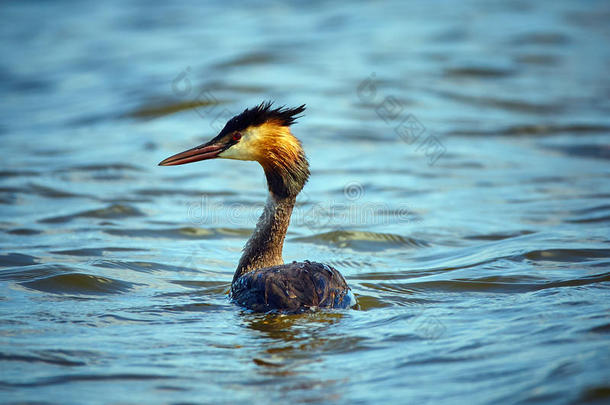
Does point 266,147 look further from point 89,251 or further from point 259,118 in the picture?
point 89,251

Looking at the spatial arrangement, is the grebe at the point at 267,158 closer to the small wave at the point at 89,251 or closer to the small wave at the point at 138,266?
the small wave at the point at 138,266

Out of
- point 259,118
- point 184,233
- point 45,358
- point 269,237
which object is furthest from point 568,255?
point 45,358

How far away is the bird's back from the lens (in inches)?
231

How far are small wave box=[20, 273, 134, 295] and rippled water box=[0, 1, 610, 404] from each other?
0.09ft

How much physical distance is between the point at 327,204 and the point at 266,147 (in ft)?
12.1

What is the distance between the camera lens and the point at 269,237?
701 cm

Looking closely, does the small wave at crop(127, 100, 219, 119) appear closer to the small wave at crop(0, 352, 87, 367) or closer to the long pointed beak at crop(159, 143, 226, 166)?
the long pointed beak at crop(159, 143, 226, 166)

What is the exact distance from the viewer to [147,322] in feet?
19.6

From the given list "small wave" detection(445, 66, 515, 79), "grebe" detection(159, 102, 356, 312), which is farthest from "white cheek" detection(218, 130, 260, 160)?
"small wave" detection(445, 66, 515, 79)

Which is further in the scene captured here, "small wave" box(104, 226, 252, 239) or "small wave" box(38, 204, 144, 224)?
"small wave" box(38, 204, 144, 224)

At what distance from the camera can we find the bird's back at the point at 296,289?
5.86 m

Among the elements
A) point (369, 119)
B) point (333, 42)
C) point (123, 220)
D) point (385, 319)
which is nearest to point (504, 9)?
point (333, 42)

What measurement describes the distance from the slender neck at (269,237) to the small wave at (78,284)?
3.85 feet

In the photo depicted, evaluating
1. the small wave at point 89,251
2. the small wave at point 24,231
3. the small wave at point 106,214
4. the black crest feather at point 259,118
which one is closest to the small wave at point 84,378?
the black crest feather at point 259,118
